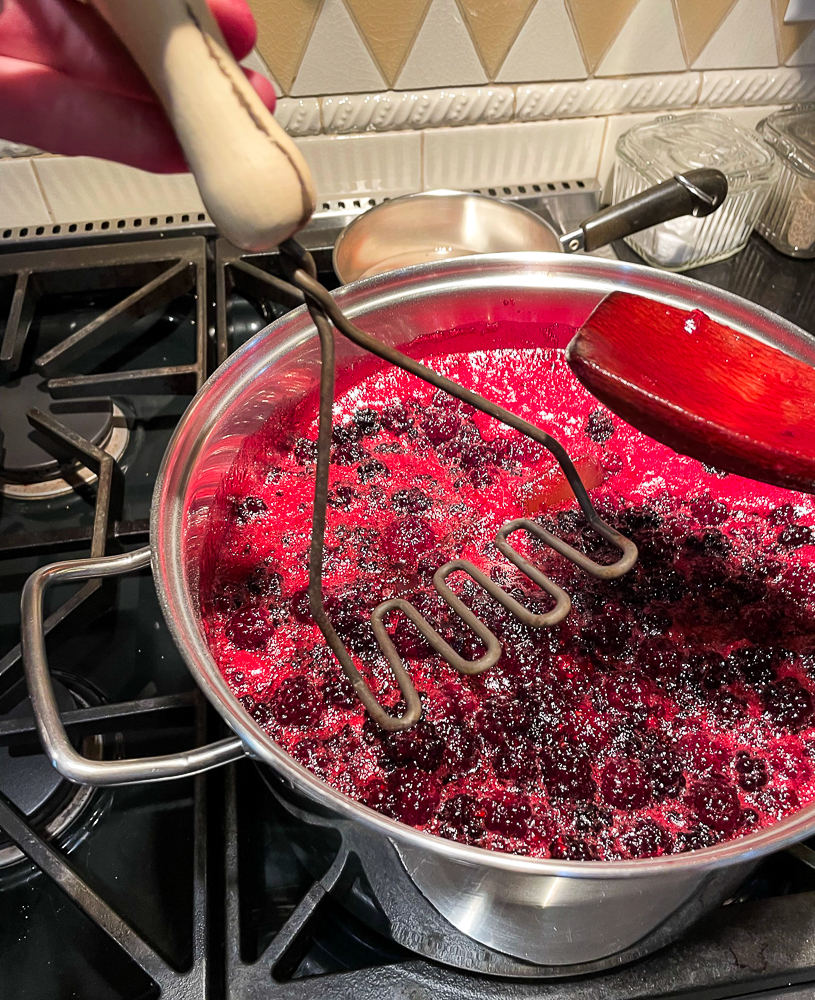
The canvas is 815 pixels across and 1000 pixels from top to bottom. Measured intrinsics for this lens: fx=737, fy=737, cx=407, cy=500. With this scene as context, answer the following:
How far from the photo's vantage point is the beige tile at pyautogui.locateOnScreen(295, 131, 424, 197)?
124 cm

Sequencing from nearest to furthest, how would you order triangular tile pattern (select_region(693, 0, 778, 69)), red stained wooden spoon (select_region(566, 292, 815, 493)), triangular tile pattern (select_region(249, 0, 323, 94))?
red stained wooden spoon (select_region(566, 292, 815, 493)) → triangular tile pattern (select_region(249, 0, 323, 94)) → triangular tile pattern (select_region(693, 0, 778, 69))

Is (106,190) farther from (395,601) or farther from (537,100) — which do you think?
(395,601)

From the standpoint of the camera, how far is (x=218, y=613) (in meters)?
0.80

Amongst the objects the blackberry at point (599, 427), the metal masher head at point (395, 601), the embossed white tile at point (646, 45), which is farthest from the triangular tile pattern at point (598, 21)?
the metal masher head at point (395, 601)

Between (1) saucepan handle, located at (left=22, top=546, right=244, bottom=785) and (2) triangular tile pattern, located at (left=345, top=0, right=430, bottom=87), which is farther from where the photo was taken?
(2) triangular tile pattern, located at (left=345, top=0, right=430, bottom=87)

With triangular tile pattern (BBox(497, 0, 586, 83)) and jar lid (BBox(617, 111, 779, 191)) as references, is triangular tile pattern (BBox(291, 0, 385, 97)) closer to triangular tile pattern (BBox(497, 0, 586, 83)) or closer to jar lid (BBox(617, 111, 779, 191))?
triangular tile pattern (BBox(497, 0, 586, 83))

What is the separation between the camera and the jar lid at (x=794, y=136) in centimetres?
115

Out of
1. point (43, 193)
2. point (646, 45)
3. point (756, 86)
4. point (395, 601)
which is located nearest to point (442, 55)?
point (646, 45)

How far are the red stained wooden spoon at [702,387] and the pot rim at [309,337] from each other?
0.60 ft

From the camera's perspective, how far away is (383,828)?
1.60 ft

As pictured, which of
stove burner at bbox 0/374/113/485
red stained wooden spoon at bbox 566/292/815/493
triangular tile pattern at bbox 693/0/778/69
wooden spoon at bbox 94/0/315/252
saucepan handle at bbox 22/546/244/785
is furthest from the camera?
triangular tile pattern at bbox 693/0/778/69

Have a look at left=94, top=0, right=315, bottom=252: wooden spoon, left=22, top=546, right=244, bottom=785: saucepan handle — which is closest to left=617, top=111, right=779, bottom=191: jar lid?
left=94, top=0, right=315, bottom=252: wooden spoon

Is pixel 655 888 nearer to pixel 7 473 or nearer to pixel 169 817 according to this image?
pixel 169 817

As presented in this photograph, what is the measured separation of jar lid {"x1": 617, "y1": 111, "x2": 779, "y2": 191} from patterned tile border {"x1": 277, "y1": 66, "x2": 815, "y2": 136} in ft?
0.16
